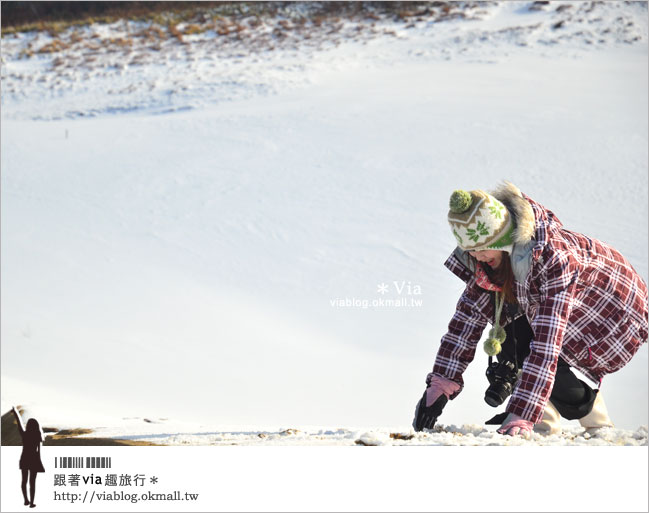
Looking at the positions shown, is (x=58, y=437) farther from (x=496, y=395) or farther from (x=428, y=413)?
(x=496, y=395)

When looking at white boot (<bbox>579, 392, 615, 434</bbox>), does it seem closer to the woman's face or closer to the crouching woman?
the crouching woman

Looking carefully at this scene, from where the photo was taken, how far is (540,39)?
1088 centimetres

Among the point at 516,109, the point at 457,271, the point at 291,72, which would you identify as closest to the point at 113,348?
the point at 457,271

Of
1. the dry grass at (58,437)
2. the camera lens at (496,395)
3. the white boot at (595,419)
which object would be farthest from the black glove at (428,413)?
the dry grass at (58,437)

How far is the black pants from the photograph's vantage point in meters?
2.41

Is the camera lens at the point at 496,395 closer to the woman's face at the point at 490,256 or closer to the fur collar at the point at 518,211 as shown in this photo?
the woman's face at the point at 490,256

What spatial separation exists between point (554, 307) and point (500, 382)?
1.39 ft

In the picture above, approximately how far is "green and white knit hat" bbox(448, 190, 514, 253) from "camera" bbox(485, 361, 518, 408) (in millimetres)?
Result: 477

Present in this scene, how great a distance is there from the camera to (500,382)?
8.11 feet

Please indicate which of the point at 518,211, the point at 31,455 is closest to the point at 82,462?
the point at 31,455

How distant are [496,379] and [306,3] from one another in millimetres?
12156

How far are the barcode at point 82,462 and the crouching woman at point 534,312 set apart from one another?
98cm

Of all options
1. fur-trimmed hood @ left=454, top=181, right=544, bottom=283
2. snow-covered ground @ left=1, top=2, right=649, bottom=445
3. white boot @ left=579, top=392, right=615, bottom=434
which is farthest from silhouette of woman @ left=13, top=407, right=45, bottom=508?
white boot @ left=579, top=392, right=615, bottom=434

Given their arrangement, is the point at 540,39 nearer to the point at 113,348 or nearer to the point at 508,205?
the point at 113,348
